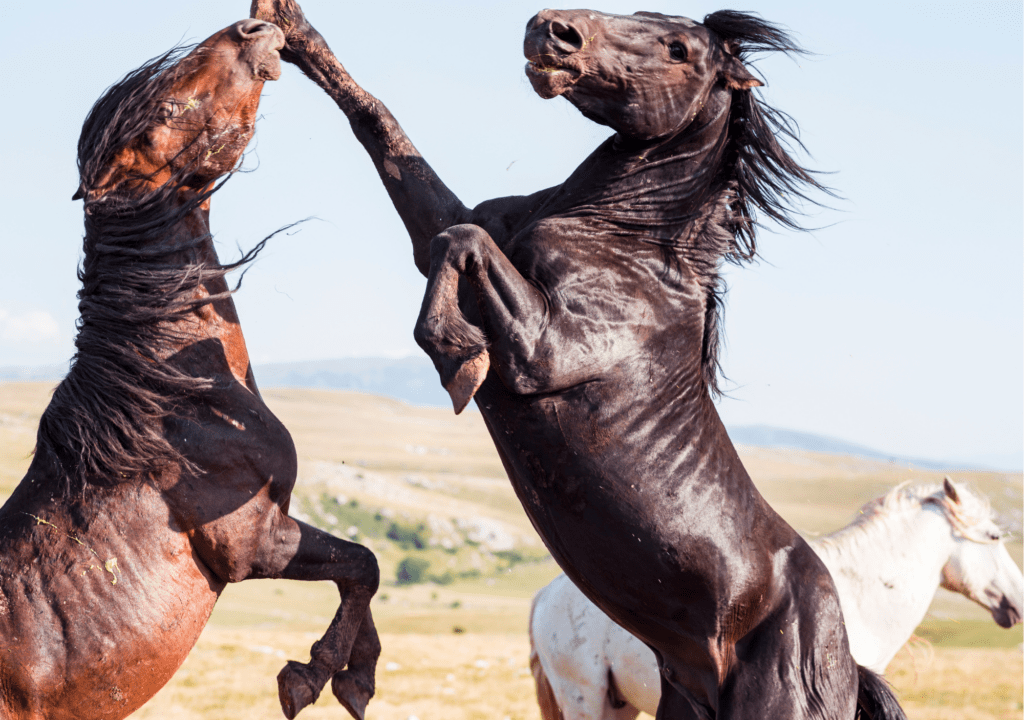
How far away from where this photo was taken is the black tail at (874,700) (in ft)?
11.1

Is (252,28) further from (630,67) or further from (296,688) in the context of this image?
(296,688)

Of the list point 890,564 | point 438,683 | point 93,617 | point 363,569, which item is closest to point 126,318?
point 93,617

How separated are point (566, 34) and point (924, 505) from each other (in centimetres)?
491

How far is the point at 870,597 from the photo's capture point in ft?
20.2

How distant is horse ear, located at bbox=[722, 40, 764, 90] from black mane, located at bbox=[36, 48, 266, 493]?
1924mm

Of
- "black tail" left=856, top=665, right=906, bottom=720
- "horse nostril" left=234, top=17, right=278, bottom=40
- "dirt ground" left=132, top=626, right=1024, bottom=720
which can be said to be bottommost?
"dirt ground" left=132, top=626, right=1024, bottom=720

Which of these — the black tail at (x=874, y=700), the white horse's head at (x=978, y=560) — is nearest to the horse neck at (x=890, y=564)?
the white horse's head at (x=978, y=560)

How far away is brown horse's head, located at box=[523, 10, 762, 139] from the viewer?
2980 millimetres

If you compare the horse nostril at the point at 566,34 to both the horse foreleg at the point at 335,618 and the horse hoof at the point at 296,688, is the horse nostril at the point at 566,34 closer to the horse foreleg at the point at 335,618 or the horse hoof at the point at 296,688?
the horse foreleg at the point at 335,618

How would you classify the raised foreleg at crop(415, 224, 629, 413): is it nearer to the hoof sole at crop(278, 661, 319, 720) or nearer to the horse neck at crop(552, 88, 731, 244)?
the horse neck at crop(552, 88, 731, 244)

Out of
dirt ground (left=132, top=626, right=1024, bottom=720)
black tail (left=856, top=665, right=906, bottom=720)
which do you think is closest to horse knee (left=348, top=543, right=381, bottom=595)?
black tail (left=856, top=665, right=906, bottom=720)

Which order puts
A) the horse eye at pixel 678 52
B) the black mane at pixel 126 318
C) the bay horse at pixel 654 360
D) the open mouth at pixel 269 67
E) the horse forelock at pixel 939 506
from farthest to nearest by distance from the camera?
the horse forelock at pixel 939 506 → the open mouth at pixel 269 67 → the black mane at pixel 126 318 → the horse eye at pixel 678 52 → the bay horse at pixel 654 360

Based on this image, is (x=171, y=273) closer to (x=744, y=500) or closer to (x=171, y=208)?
(x=171, y=208)

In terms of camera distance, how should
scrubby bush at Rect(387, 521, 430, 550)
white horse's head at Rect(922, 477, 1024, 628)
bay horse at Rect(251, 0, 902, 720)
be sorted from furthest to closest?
scrubby bush at Rect(387, 521, 430, 550), white horse's head at Rect(922, 477, 1024, 628), bay horse at Rect(251, 0, 902, 720)
